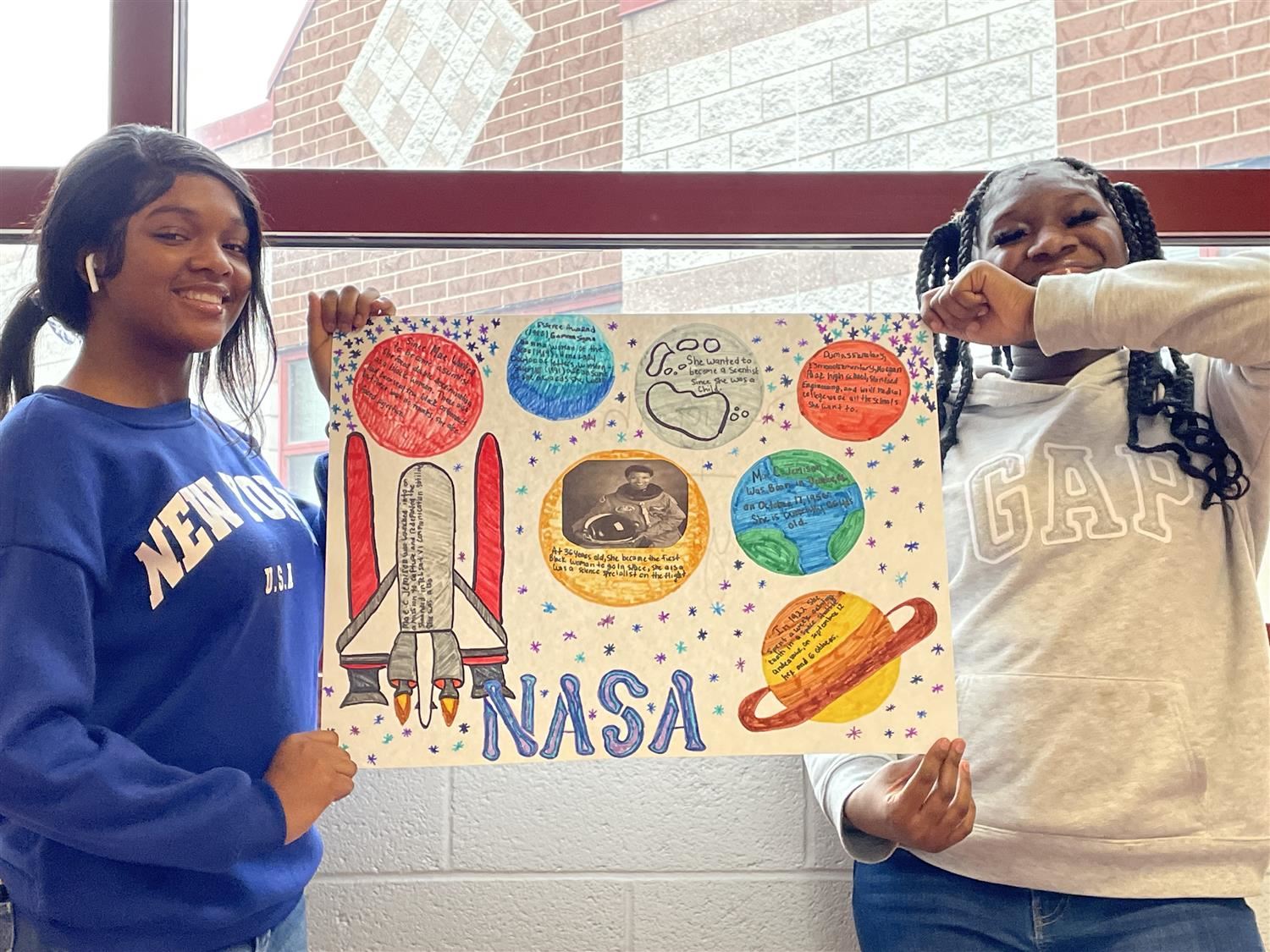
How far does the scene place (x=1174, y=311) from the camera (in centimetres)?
109

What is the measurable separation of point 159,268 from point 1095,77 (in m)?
1.36

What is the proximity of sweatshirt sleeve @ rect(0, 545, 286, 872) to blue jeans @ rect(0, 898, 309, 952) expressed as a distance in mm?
112

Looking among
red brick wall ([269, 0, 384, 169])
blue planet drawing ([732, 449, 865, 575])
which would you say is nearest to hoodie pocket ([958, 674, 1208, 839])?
blue planet drawing ([732, 449, 865, 575])

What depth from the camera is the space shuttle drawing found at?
1.13 m

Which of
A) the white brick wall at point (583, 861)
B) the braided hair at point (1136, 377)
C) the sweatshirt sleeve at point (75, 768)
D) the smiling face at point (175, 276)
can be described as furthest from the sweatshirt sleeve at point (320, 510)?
the braided hair at point (1136, 377)

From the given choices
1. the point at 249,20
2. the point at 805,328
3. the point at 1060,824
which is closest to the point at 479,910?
the point at 1060,824

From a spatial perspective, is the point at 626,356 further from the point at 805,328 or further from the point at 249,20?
the point at 249,20

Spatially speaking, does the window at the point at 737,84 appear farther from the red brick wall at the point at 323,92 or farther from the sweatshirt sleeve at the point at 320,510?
the sweatshirt sleeve at the point at 320,510

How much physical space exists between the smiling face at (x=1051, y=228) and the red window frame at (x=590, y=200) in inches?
11.3

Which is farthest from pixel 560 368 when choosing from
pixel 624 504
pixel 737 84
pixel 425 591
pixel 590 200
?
pixel 737 84

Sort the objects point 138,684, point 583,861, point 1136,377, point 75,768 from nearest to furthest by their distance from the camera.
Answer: point 75,768
point 138,684
point 1136,377
point 583,861

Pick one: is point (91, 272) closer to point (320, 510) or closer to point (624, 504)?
point (320, 510)

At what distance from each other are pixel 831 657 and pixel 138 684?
69 cm

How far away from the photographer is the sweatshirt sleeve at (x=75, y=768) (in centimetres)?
91
